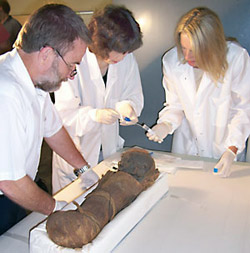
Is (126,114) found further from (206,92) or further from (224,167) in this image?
(224,167)

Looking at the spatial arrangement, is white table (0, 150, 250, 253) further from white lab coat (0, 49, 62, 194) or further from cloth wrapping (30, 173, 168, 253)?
white lab coat (0, 49, 62, 194)

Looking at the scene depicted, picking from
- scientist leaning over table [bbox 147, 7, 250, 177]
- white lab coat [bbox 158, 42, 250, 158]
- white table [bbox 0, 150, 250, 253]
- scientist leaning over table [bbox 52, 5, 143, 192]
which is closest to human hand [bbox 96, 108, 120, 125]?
scientist leaning over table [bbox 52, 5, 143, 192]

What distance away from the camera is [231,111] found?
177cm

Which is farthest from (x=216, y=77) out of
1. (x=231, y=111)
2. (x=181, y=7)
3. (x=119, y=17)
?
(x=181, y=7)

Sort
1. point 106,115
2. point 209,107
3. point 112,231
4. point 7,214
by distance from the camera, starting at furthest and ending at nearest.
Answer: point 209,107, point 106,115, point 7,214, point 112,231

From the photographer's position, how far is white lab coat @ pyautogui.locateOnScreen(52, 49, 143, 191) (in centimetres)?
170

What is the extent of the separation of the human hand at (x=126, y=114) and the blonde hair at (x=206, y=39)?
0.44m

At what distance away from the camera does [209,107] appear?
1.77 meters

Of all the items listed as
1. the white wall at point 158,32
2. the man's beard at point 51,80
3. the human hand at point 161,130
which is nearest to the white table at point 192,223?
the human hand at point 161,130

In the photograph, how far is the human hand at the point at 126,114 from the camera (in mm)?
1678

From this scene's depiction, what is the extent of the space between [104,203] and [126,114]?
792 mm

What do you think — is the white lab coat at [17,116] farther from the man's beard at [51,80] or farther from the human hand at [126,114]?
the human hand at [126,114]

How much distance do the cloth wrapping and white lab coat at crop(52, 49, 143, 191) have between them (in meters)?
0.67

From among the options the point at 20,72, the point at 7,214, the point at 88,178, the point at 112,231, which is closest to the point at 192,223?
the point at 112,231
